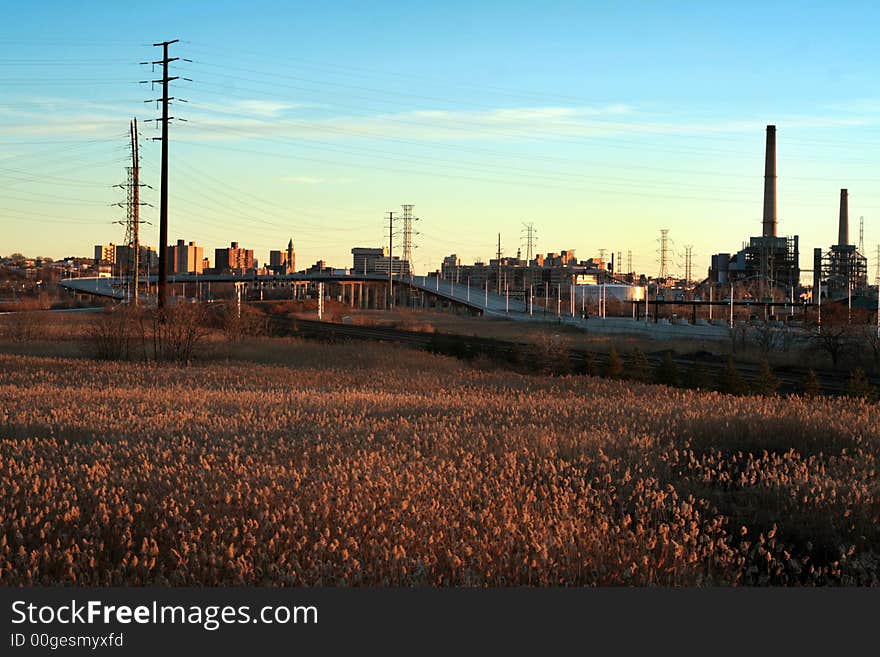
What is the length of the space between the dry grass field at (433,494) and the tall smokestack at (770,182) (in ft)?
339

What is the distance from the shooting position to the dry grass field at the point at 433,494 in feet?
23.7

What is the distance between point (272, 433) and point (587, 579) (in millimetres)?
6773

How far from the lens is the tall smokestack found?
369ft

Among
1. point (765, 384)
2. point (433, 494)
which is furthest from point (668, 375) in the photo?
point (433, 494)

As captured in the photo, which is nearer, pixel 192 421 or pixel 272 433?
pixel 272 433

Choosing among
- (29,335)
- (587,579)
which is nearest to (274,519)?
(587,579)

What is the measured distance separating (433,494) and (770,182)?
373 ft

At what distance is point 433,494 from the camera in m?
9.00

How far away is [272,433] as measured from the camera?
42.7 ft

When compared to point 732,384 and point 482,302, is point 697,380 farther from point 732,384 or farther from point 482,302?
point 482,302

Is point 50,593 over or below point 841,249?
below

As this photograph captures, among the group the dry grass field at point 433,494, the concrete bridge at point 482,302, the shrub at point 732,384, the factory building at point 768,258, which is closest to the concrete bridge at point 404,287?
the concrete bridge at point 482,302

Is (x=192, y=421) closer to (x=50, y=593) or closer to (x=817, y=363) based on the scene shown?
(x=50, y=593)

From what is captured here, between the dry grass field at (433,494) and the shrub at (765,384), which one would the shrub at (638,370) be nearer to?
the shrub at (765,384)
